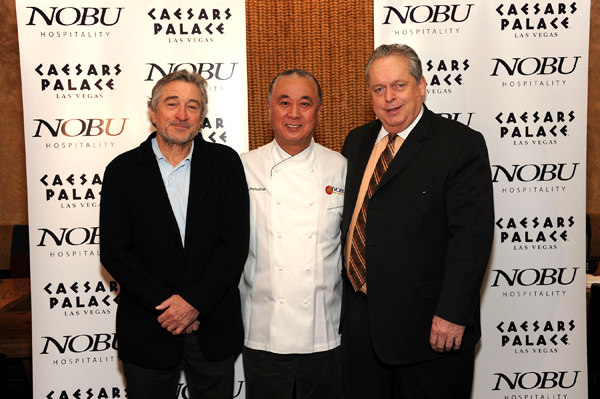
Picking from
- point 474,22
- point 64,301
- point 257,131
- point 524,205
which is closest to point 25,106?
point 64,301

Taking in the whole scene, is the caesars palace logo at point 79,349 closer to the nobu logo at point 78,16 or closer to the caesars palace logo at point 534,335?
the nobu logo at point 78,16

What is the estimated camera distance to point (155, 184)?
2.10 m

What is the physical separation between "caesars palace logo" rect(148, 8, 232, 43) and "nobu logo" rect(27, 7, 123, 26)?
23cm

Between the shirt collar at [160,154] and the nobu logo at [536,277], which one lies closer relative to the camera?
the shirt collar at [160,154]

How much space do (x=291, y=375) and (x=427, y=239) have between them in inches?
33.5

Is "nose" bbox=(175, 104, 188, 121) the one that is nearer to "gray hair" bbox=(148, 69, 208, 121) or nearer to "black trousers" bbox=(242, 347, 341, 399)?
"gray hair" bbox=(148, 69, 208, 121)

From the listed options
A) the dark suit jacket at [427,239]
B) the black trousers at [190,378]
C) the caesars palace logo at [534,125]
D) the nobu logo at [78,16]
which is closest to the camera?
the dark suit jacket at [427,239]

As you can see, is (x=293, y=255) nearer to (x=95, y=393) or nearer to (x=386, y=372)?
(x=386, y=372)

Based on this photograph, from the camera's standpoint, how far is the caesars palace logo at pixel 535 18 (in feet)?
9.45

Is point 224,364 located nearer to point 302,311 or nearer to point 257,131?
point 302,311

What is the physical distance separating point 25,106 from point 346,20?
6.24 feet

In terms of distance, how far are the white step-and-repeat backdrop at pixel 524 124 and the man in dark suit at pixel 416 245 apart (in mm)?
895

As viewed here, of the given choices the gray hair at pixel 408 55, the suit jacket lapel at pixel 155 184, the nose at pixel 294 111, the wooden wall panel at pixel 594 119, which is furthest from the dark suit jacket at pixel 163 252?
the wooden wall panel at pixel 594 119

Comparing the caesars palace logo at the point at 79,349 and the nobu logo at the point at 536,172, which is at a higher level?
the nobu logo at the point at 536,172
